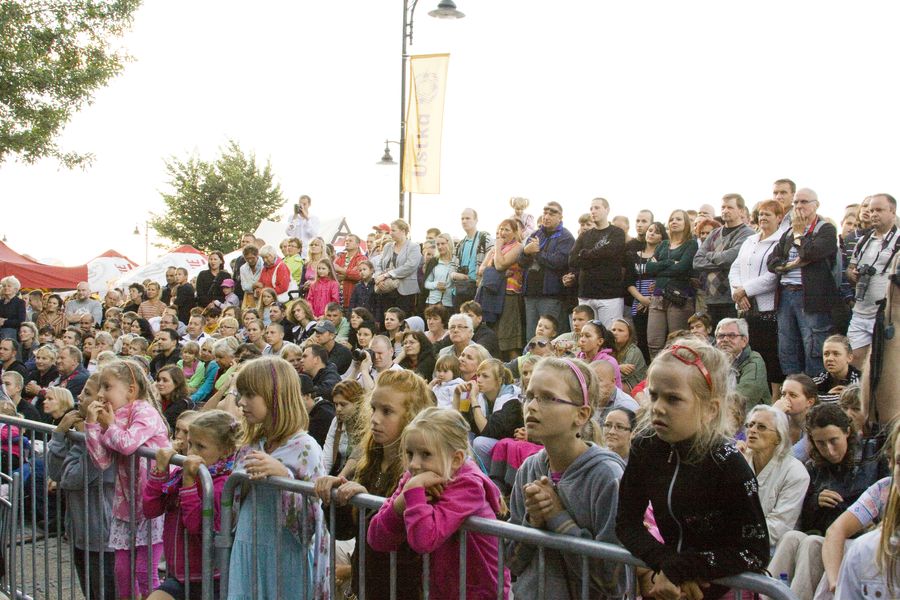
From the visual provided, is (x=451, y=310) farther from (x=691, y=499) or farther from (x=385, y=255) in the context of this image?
(x=691, y=499)

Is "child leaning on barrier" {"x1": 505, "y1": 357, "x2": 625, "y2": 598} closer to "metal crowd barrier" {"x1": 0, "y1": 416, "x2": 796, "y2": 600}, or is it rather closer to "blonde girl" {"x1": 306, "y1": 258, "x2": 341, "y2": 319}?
"metal crowd barrier" {"x1": 0, "y1": 416, "x2": 796, "y2": 600}

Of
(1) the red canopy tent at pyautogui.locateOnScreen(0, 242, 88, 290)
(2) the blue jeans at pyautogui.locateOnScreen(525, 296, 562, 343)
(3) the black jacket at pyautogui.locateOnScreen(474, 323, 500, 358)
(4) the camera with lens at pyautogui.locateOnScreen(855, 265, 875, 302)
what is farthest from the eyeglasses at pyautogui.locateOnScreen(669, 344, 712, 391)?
(1) the red canopy tent at pyautogui.locateOnScreen(0, 242, 88, 290)

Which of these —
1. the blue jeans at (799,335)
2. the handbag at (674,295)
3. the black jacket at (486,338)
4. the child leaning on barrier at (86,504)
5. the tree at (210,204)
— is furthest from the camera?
the tree at (210,204)

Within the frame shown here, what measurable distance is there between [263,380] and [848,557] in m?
2.69

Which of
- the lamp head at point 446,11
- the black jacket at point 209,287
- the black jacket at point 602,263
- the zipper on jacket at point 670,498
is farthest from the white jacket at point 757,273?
the black jacket at point 209,287

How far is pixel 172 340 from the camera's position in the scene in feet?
39.7

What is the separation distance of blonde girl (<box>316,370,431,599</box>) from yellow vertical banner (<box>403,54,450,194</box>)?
36.2 ft

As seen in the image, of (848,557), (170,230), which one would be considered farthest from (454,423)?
(170,230)

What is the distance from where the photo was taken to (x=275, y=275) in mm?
14484

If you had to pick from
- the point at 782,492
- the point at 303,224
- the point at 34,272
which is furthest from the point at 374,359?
the point at 34,272

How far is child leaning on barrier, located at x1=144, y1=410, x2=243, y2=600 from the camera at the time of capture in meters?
4.30

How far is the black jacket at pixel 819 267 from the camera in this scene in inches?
308

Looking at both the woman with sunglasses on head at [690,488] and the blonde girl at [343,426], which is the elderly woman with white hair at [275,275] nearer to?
the blonde girl at [343,426]

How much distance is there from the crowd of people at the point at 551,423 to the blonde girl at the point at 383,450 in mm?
11
